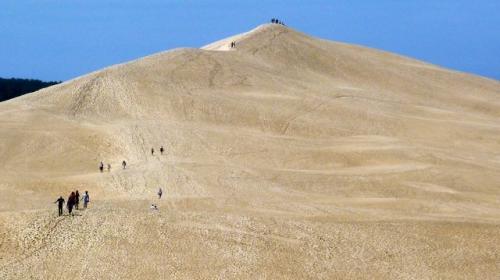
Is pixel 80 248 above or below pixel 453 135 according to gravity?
below

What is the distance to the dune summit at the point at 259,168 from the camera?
2416 cm

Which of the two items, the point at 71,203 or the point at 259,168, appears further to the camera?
the point at 259,168

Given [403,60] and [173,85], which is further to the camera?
[403,60]

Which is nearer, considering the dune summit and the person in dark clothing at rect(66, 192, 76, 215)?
the dune summit

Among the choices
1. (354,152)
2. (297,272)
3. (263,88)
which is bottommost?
(297,272)

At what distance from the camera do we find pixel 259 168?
1713 inches

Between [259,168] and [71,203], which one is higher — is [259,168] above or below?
above

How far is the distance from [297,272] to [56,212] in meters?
→ 9.39

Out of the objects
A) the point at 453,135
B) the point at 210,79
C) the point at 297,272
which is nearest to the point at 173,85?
the point at 210,79

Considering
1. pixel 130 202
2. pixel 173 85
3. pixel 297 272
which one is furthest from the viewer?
pixel 173 85

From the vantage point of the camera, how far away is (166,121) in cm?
5588

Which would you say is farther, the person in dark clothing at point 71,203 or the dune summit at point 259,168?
the person in dark clothing at point 71,203

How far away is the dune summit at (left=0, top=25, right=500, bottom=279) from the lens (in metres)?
24.2

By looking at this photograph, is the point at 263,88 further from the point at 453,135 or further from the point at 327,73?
the point at 453,135
